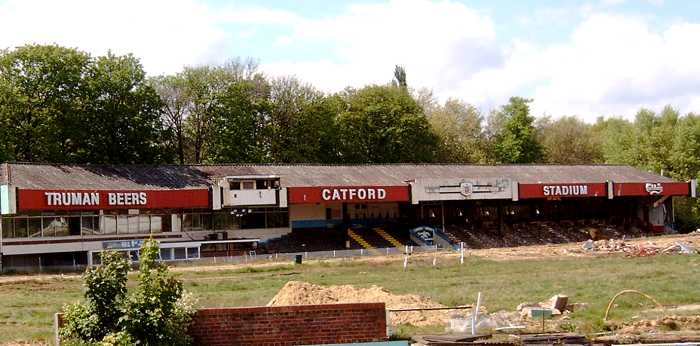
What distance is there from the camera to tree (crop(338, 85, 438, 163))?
308 feet

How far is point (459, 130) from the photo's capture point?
114625 mm

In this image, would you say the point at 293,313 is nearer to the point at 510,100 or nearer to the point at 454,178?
the point at 454,178

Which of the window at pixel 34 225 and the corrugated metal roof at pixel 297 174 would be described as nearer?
the window at pixel 34 225

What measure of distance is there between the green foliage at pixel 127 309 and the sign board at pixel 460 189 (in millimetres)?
54573

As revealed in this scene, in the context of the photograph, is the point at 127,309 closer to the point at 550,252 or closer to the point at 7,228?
the point at 7,228

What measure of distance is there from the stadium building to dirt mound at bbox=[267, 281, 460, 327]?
31.2 m

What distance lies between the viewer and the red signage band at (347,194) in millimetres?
69062

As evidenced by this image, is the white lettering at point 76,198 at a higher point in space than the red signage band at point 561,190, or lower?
higher

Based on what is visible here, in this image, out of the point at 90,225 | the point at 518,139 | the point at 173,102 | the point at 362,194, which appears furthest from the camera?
the point at 518,139

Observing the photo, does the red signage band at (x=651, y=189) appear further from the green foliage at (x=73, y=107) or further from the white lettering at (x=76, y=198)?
the white lettering at (x=76, y=198)

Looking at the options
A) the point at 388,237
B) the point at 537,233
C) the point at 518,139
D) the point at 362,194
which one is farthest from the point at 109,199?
the point at 518,139

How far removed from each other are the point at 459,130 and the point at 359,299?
83770 mm

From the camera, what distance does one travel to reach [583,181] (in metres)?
84.8

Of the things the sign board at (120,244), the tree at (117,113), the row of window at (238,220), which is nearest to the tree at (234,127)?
the tree at (117,113)
